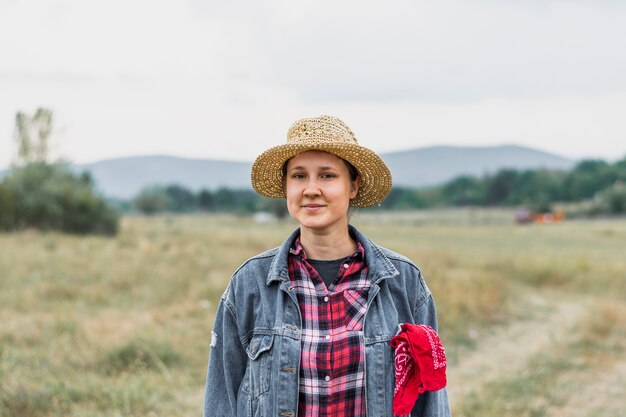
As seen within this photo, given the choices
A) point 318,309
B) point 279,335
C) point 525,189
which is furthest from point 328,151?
point 525,189

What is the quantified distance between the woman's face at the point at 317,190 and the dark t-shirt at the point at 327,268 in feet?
0.41

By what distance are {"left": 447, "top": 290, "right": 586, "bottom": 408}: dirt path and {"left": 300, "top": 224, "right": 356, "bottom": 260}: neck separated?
3.26 metres

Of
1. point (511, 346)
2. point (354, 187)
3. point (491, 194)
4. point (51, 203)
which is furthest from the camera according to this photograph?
point (491, 194)

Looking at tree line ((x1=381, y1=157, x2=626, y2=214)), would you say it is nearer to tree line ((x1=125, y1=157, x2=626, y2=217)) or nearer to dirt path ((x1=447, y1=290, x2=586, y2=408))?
tree line ((x1=125, y1=157, x2=626, y2=217))

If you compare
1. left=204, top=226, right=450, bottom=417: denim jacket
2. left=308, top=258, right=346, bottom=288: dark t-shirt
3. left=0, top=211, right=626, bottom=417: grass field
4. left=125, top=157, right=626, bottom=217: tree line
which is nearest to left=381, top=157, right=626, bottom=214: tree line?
left=125, top=157, right=626, bottom=217: tree line

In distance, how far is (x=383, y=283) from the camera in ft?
7.70

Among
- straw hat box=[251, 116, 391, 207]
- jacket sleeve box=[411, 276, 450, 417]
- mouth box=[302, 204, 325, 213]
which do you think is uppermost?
straw hat box=[251, 116, 391, 207]

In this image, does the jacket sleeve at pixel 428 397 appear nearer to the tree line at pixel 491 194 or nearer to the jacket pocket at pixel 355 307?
the jacket pocket at pixel 355 307

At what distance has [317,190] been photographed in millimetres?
2275

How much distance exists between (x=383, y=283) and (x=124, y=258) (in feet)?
39.2

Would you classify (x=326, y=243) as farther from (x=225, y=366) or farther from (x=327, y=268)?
(x=225, y=366)

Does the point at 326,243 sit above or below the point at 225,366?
above

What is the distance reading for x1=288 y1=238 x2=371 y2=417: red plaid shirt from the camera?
2219mm

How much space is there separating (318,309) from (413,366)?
38cm
